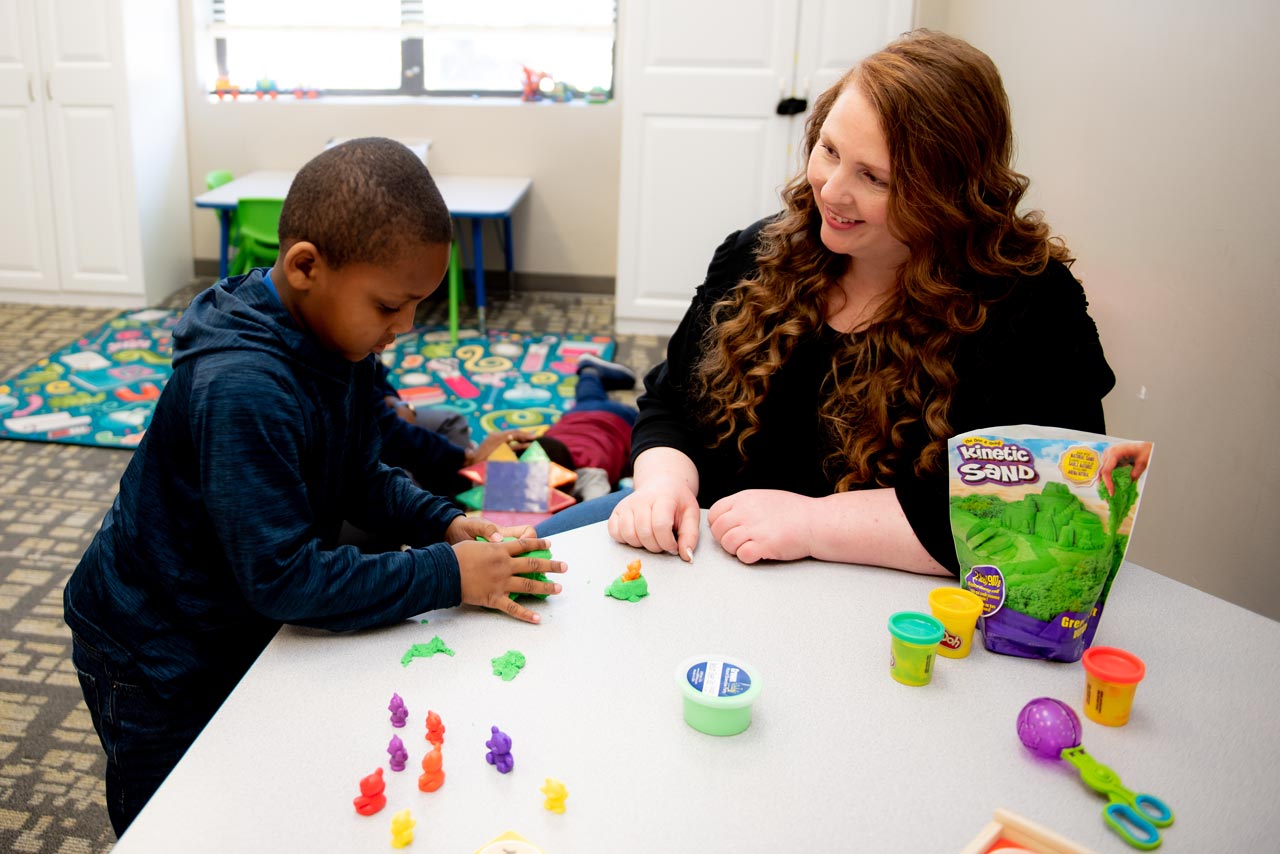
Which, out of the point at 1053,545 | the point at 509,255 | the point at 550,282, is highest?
the point at 1053,545

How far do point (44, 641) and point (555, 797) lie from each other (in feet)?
5.89

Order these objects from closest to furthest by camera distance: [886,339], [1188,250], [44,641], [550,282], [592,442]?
[886,339], [1188,250], [44,641], [592,442], [550,282]

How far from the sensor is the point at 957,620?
1.00 meters

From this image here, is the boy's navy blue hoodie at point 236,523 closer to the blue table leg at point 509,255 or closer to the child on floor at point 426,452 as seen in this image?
the child on floor at point 426,452

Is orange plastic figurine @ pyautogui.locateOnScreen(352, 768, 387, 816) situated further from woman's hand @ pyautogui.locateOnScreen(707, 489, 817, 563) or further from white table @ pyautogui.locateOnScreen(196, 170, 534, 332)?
white table @ pyautogui.locateOnScreen(196, 170, 534, 332)

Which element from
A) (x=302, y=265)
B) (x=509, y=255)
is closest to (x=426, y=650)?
(x=302, y=265)

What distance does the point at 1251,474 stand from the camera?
5.44 feet

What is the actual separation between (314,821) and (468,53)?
448 centimetres

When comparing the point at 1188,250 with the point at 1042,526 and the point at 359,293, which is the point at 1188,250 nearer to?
the point at 1042,526

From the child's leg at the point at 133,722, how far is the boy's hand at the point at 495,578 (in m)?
0.37

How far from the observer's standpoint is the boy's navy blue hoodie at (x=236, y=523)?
981 mm

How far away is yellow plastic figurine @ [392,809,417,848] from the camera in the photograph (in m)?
0.75

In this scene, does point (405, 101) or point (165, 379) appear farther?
point (405, 101)

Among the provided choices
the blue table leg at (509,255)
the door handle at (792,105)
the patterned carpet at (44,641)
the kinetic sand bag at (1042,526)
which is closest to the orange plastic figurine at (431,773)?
the kinetic sand bag at (1042,526)
